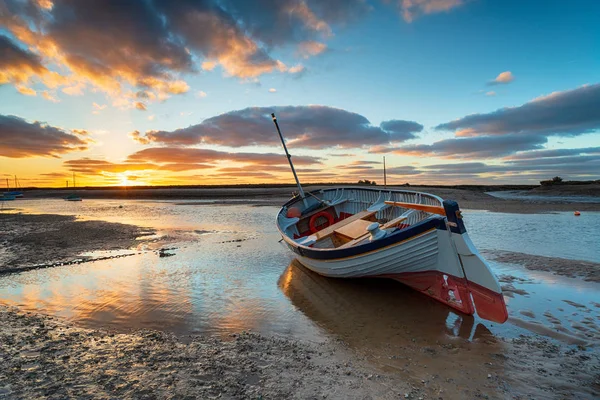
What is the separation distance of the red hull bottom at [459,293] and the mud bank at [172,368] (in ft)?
9.75

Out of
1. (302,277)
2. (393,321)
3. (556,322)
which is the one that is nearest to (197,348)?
(393,321)

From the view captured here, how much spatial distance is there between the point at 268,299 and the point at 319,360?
11.1ft

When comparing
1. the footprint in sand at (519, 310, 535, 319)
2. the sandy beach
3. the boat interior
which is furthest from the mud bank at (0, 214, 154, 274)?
the footprint in sand at (519, 310, 535, 319)

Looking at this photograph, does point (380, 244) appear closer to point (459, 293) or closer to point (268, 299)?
point (459, 293)

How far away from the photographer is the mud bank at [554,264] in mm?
9531

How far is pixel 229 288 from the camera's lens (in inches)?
363

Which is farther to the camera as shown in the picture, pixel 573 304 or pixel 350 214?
pixel 350 214

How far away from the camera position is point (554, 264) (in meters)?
10.6

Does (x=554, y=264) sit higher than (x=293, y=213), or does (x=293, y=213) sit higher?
(x=293, y=213)

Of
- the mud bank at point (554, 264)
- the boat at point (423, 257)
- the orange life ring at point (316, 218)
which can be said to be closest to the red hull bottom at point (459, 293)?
the boat at point (423, 257)

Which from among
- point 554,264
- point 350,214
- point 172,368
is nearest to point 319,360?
point 172,368

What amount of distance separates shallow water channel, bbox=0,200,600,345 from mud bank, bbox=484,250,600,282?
55 cm

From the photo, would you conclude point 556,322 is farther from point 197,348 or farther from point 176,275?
point 176,275

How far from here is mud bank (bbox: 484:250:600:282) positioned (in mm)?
9531
